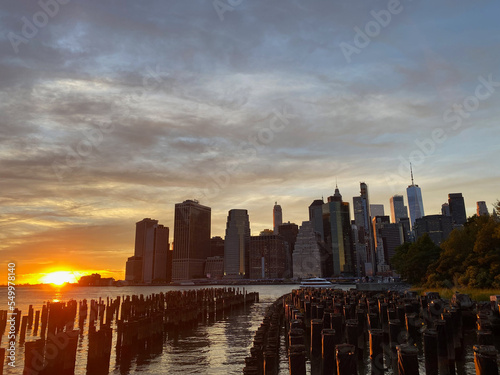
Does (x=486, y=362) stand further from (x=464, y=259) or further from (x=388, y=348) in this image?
(x=464, y=259)

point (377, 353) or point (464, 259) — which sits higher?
point (464, 259)

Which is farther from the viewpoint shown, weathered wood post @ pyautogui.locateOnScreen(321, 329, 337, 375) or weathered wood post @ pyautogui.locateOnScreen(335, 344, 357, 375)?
weathered wood post @ pyautogui.locateOnScreen(321, 329, 337, 375)

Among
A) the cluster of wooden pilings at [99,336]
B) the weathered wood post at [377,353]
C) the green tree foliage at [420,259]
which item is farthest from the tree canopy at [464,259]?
the weathered wood post at [377,353]

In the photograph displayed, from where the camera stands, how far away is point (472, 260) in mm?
54188

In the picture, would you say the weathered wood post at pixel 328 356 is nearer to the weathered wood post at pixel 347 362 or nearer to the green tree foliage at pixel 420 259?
the weathered wood post at pixel 347 362

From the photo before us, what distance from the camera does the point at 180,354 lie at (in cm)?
2838

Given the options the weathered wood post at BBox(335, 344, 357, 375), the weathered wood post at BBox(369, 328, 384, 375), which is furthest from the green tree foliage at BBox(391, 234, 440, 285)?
the weathered wood post at BBox(335, 344, 357, 375)

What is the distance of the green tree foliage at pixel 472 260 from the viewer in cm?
4834

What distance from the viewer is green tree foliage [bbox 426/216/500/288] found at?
48.3 m

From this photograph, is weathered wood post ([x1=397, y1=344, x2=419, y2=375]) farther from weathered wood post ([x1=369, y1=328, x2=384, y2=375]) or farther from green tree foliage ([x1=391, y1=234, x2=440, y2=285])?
green tree foliage ([x1=391, y1=234, x2=440, y2=285])

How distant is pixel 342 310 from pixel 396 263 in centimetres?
8985

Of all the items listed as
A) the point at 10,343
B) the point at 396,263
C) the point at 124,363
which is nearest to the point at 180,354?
the point at 124,363

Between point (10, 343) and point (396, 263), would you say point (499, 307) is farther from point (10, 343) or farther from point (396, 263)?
point (396, 263)

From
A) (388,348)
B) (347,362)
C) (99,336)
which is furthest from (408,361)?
(99,336)
